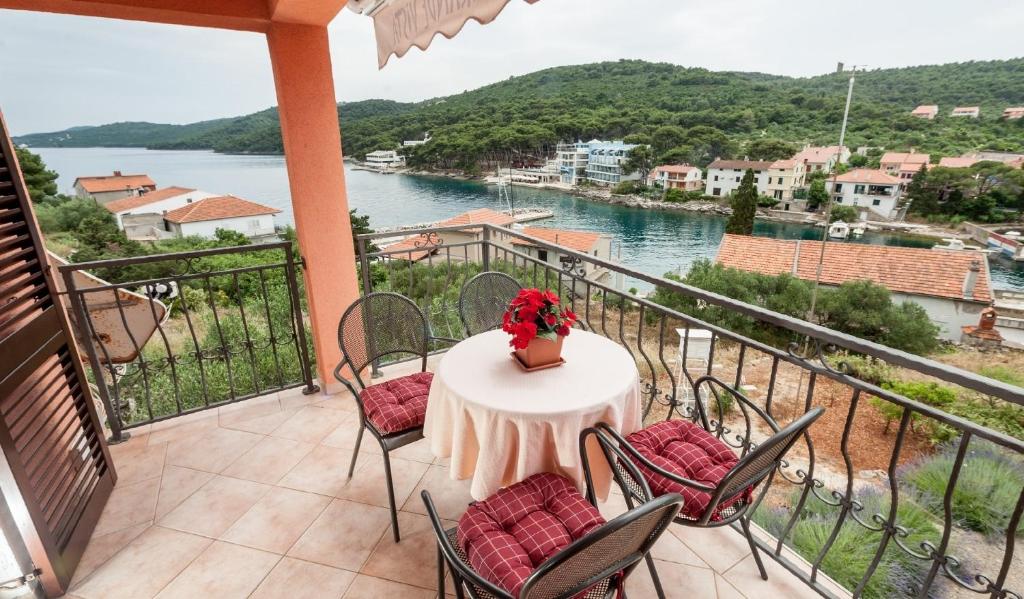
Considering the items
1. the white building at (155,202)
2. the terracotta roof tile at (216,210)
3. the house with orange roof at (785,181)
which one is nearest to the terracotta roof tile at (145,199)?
the white building at (155,202)

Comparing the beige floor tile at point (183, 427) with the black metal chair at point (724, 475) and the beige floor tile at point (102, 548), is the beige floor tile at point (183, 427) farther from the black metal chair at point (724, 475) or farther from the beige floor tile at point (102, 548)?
the black metal chair at point (724, 475)

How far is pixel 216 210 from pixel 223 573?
26132 millimetres

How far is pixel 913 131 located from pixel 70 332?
105ft

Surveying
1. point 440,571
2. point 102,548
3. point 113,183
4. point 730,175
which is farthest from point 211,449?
point 730,175

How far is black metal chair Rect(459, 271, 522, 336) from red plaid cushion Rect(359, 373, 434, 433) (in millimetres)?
466

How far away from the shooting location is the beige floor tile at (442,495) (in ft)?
6.69

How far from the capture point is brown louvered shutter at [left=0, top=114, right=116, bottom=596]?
1.50 m

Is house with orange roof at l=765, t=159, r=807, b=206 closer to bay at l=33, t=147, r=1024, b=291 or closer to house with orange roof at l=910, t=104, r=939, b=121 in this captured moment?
bay at l=33, t=147, r=1024, b=291

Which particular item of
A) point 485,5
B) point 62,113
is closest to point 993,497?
point 485,5

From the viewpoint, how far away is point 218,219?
22734mm

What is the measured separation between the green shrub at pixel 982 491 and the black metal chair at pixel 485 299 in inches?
189

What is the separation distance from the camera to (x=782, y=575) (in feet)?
5.51

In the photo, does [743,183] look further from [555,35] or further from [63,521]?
[63,521]

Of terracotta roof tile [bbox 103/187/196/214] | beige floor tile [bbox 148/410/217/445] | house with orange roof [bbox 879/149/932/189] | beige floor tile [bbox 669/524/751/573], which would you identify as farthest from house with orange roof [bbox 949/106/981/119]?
terracotta roof tile [bbox 103/187/196/214]
